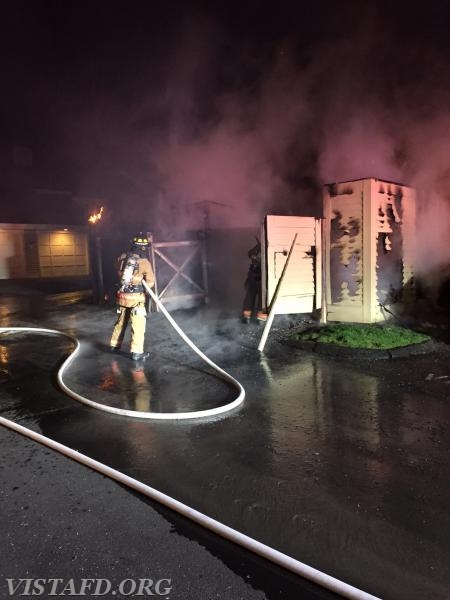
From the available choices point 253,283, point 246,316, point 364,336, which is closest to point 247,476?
point 364,336

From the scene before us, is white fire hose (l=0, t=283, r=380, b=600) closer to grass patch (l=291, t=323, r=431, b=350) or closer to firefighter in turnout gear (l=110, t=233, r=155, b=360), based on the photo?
firefighter in turnout gear (l=110, t=233, r=155, b=360)

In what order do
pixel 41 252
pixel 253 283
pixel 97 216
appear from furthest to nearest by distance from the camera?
1. pixel 41 252
2. pixel 97 216
3. pixel 253 283

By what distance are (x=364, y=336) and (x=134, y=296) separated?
11.1ft

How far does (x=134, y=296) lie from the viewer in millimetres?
5871

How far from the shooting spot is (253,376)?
16.8 feet

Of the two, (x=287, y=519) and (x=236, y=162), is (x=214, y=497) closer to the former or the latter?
(x=287, y=519)

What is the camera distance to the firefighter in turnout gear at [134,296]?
5812mm

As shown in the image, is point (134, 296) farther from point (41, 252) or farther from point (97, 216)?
point (41, 252)

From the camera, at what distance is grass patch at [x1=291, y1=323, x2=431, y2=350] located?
6003 mm

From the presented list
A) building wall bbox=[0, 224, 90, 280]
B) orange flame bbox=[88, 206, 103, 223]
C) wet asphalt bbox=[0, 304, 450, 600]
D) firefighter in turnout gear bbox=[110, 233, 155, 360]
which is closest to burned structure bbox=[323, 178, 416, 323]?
wet asphalt bbox=[0, 304, 450, 600]

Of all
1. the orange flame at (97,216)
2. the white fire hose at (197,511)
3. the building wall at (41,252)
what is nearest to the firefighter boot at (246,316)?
the white fire hose at (197,511)

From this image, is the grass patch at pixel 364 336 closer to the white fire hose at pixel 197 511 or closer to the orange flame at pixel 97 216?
the white fire hose at pixel 197 511

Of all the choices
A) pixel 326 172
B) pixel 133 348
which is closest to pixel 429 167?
pixel 326 172

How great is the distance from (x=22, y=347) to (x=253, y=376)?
4.10 metres
